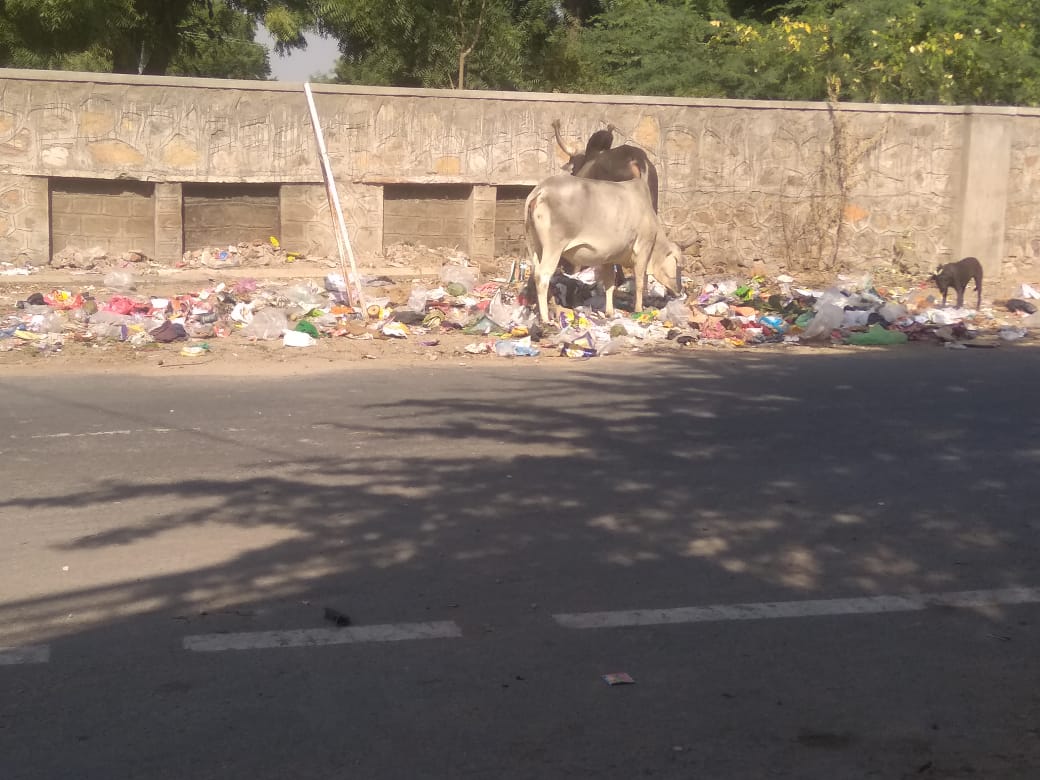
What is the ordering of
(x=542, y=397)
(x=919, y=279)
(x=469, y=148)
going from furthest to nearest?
(x=919, y=279), (x=469, y=148), (x=542, y=397)

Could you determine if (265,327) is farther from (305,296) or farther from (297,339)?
(305,296)

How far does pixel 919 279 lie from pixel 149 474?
15.6 meters

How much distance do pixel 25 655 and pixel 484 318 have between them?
10302mm

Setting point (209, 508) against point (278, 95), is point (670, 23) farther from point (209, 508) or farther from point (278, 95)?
point (209, 508)

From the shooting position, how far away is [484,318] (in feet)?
49.3

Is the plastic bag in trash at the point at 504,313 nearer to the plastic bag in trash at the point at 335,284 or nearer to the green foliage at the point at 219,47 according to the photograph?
the plastic bag in trash at the point at 335,284

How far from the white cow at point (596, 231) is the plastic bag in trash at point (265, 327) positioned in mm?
2931

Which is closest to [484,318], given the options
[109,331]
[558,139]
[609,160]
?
[558,139]

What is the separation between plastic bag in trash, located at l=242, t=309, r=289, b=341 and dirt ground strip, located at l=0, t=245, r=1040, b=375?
0.16 m

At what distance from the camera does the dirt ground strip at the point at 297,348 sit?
41.7 feet

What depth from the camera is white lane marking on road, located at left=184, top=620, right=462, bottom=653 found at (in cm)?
518

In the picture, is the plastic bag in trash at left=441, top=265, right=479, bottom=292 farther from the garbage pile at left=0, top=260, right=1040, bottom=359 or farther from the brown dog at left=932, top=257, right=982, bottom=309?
the brown dog at left=932, top=257, right=982, bottom=309

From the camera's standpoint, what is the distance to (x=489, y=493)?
7.66 metres

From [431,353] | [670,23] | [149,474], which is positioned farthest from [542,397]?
[670,23]
